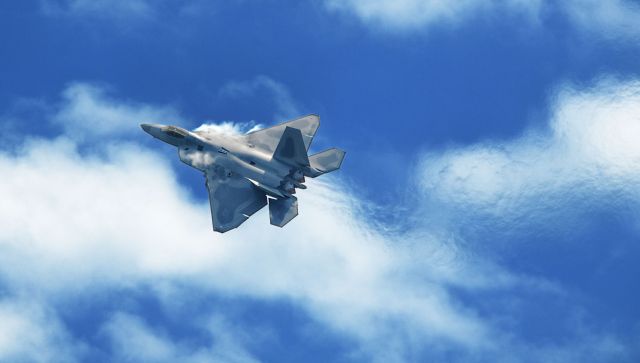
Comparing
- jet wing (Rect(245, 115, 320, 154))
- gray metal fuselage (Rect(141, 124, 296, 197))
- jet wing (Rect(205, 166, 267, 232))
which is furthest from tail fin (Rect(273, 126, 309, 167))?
jet wing (Rect(205, 166, 267, 232))

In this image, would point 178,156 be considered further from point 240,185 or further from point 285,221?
point 285,221

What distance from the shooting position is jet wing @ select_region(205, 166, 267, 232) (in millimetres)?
85000

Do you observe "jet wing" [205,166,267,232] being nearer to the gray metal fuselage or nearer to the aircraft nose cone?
the gray metal fuselage

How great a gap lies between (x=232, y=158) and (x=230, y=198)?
365cm

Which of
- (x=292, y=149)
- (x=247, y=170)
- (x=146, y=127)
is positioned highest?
(x=146, y=127)

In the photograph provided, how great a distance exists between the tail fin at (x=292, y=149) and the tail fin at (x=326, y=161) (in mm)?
1421

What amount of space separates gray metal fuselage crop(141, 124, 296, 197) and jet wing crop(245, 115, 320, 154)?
84 centimetres

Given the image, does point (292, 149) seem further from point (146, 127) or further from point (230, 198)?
point (146, 127)

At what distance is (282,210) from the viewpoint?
8469 centimetres

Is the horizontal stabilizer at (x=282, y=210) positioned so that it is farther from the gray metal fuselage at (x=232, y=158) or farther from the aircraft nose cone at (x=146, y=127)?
the aircraft nose cone at (x=146, y=127)

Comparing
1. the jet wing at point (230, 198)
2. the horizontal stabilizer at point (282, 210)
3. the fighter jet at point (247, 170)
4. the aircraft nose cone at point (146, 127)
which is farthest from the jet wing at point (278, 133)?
the aircraft nose cone at point (146, 127)

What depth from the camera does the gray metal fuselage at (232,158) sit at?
278ft

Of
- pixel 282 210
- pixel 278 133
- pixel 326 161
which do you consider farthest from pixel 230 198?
pixel 326 161

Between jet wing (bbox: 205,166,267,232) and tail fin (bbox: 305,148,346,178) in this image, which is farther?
tail fin (bbox: 305,148,346,178)
